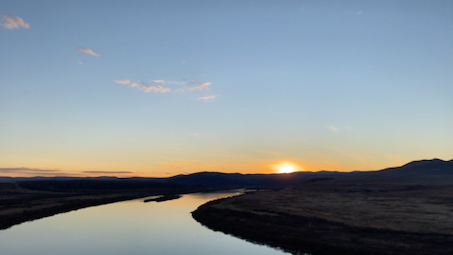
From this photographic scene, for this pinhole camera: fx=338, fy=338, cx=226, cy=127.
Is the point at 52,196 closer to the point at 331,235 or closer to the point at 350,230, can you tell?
the point at 331,235

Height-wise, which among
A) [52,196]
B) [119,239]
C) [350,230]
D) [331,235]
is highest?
[350,230]

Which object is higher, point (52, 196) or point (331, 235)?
point (331, 235)

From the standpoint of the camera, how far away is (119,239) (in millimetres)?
36844

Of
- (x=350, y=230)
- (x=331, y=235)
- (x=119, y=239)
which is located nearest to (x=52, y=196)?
(x=119, y=239)

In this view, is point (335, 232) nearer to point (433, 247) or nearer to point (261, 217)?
point (433, 247)

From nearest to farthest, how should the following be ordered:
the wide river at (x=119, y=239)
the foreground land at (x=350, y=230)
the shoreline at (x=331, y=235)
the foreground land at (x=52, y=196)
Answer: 1. the shoreline at (x=331, y=235)
2. the foreground land at (x=350, y=230)
3. the wide river at (x=119, y=239)
4. the foreground land at (x=52, y=196)

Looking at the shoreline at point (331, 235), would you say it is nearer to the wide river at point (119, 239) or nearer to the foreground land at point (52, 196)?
the wide river at point (119, 239)

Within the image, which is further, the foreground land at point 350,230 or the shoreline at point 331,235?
the foreground land at point 350,230

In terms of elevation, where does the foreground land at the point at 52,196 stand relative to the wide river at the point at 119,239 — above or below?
above

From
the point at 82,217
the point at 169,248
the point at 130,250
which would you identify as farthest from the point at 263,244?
the point at 82,217

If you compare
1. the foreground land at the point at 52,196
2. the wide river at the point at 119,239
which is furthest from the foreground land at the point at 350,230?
the foreground land at the point at 52,196

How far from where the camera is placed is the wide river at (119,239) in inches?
1242

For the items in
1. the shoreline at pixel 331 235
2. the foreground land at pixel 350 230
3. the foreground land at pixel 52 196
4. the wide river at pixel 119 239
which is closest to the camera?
the shoreline at pixel 331 235

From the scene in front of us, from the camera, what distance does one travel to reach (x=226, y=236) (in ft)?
130
